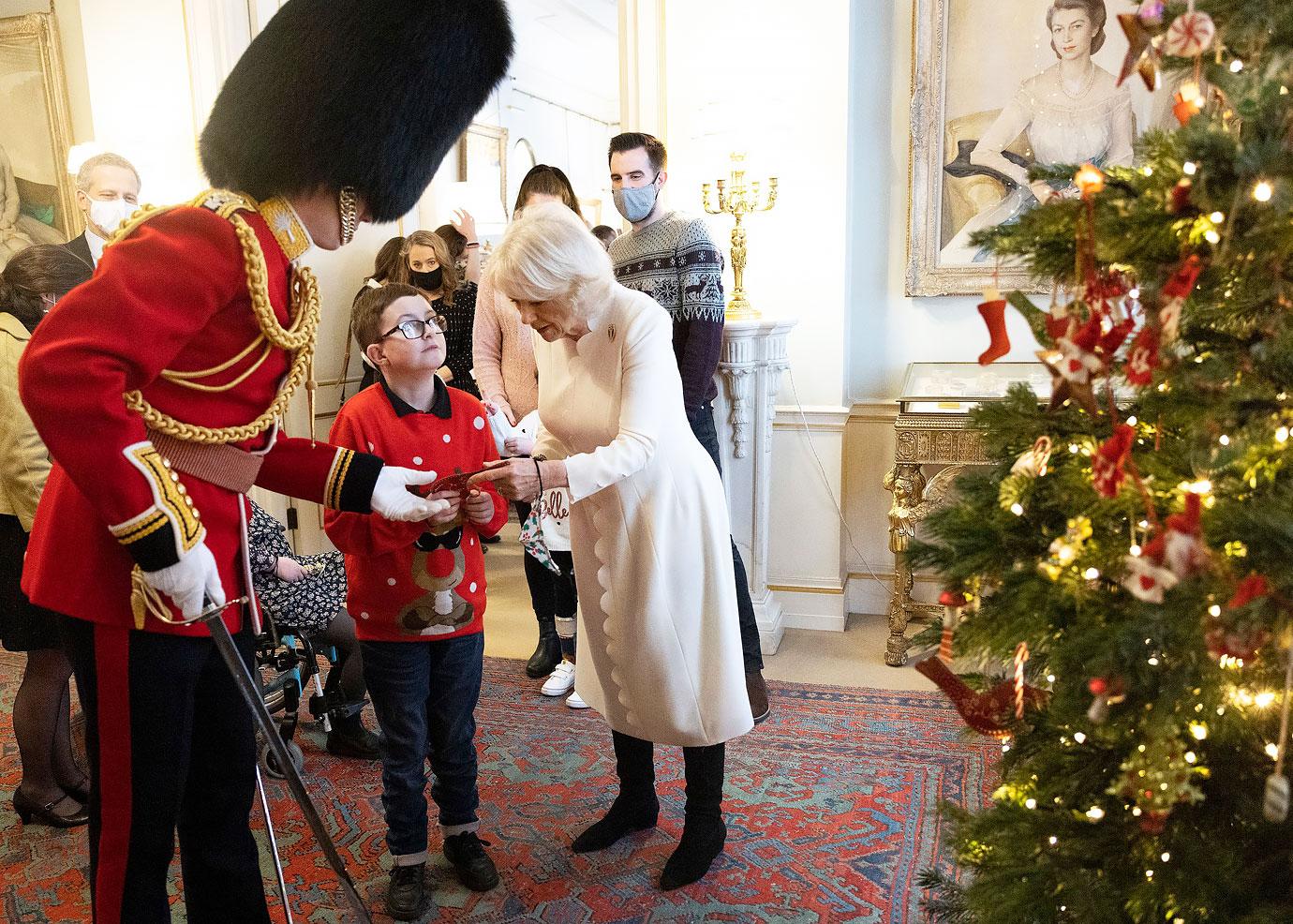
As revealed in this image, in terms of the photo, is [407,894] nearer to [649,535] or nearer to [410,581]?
[410,581]

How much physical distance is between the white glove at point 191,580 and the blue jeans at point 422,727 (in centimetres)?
73

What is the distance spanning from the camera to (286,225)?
1.46 metres

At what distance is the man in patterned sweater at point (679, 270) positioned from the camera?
3074mm

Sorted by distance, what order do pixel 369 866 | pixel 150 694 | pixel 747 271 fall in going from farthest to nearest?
pixel 747 271 < pixel 369 866 < pixel 150 694

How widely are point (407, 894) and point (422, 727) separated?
1.14ft

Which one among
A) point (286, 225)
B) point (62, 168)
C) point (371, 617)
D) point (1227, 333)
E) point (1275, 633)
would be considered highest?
point (62, 168)

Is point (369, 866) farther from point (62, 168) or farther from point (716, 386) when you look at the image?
point (62, 168)

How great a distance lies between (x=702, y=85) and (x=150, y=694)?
296 cm

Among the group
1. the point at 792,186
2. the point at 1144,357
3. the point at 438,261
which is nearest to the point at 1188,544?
the point at 1144,357

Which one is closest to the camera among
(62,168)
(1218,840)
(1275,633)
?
(1275,633)

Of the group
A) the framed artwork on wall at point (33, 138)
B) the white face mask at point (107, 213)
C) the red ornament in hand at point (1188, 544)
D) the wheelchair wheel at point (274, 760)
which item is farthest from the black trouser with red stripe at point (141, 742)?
the framed artwork on wall at point (33, 138)

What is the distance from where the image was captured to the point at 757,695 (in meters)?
3.14

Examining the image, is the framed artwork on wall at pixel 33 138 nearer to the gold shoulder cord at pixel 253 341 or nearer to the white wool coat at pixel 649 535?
the white wool coat at pixel 649 535

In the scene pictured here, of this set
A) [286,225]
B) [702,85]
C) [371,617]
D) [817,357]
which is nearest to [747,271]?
[817,357]
